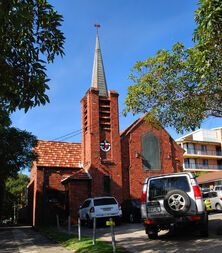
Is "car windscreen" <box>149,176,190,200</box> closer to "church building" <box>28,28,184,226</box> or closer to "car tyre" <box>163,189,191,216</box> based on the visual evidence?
"car tyre" <box>163,189,191,216</box>

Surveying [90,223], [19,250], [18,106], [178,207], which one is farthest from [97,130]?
[18,106]

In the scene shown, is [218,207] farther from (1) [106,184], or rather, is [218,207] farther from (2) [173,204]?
(2) [173,204]

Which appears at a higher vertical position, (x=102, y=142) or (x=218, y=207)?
(x=102, y=142)

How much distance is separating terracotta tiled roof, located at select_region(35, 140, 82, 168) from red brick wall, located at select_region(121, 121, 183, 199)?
4312 millimetres

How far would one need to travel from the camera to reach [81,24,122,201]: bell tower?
27.7 m

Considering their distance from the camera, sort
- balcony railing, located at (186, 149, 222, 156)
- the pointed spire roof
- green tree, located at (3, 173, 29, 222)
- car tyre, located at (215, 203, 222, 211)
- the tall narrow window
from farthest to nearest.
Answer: balcony railing, located at (186, 149, 222, 156) → green tree, located at (3, 173, 29, 222) → the pointed spire roof → the tall narrow window → car tyre, located at (215, 203, 222, 211)

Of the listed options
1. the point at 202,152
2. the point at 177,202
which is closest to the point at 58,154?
the point at 177,202


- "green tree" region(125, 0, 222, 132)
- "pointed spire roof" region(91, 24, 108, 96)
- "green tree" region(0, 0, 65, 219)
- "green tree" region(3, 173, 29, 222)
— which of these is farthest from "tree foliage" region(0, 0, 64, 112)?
"green tree" region(3, 173, 29, 222)

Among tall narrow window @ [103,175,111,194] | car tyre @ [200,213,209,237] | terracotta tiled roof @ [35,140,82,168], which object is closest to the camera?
car tyre @ [200,213,209,237]

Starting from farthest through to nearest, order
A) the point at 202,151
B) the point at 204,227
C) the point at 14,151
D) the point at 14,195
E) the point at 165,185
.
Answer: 1. the point at 202,151
2. the point at 14,195
3. the point at 14,151
4. the point at 165,185
5. the point at 204,227

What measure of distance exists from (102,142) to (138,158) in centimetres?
352

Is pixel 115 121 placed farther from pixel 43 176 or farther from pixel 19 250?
pixel 19 250

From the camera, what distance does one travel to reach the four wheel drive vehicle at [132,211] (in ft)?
71.5

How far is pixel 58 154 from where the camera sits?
1214 inches
